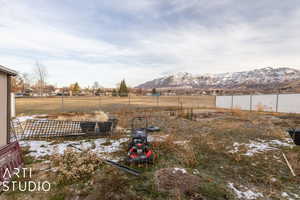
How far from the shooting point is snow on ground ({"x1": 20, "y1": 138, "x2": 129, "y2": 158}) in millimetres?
3797

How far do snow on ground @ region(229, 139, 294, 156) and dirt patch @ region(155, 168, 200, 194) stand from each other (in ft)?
7.32

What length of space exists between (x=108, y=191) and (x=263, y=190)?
8.55 ft

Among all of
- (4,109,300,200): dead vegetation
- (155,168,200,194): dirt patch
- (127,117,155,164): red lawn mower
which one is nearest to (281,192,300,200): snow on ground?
(4,109,300,200): dead vegetation

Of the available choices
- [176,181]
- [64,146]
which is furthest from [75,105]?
[176,181]

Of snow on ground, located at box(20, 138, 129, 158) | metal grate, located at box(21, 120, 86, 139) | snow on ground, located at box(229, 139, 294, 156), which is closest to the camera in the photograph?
snow on ground, located at box(20, 138, 129, 158)

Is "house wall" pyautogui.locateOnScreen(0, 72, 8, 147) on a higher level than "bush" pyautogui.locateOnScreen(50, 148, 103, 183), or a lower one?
higher

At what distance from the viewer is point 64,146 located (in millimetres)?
4230

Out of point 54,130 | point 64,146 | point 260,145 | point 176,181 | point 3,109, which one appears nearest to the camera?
point 176,181

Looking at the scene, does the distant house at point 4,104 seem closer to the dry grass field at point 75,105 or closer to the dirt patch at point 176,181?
the dirt patch at point 176,181

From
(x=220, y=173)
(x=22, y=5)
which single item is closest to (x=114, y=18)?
(x=22, y=5)

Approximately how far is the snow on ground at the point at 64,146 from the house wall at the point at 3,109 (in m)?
0.73

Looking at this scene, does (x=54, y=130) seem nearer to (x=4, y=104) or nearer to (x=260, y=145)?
(x=4, y=104)

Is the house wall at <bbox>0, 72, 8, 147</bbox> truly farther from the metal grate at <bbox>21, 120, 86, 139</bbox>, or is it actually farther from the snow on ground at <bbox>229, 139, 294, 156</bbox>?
the snow on ground at <bbox>229, 139, 294, 156</bbox>

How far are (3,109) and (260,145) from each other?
7.42 meters
